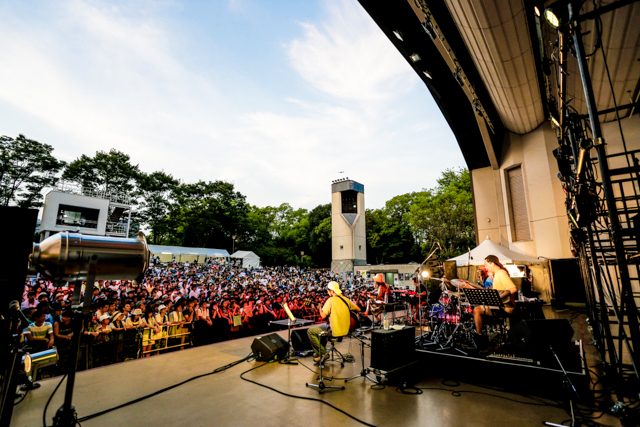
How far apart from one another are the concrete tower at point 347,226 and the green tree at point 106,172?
938 inches

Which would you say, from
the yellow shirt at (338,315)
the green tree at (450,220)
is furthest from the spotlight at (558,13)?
the green tree at (450,220)

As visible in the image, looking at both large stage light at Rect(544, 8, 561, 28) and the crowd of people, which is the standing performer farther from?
large stage light at Rect(544, 8, 561, 28)

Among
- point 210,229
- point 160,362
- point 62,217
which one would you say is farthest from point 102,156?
point 160,362

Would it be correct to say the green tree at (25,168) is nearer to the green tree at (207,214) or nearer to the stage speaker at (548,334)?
the green tree at (207,214)

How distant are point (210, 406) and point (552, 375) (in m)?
4.40

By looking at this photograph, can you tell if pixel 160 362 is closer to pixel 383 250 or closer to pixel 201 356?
pixel 201 356

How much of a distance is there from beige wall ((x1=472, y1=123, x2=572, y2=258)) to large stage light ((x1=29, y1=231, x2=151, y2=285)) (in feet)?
48.1

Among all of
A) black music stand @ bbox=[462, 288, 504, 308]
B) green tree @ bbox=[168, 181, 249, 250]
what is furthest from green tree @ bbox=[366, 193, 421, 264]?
black music stand @ bbox=[462, 288, 504, 308]

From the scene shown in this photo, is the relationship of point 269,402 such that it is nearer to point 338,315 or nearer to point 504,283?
point 338,315

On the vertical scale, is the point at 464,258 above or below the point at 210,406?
above

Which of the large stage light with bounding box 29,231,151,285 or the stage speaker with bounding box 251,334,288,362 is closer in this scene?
the large stage light with bounding box 29,231,151,285

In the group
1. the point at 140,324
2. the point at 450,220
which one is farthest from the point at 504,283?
the point at 450,220

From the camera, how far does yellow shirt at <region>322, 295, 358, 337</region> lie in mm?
5406

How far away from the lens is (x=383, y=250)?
4066cm
